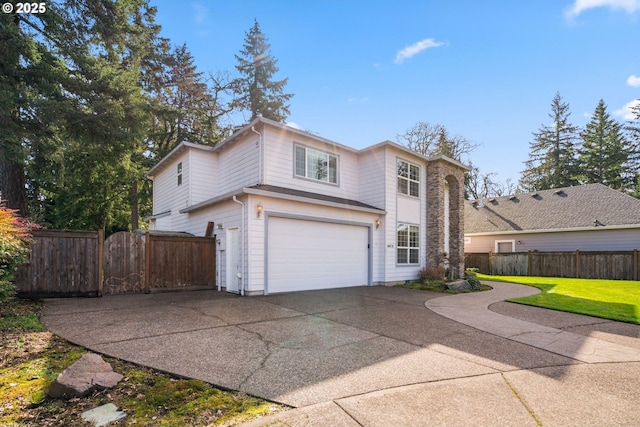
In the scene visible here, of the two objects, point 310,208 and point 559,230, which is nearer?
point 310,208

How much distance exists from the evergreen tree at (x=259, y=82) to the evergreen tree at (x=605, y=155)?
112 ft

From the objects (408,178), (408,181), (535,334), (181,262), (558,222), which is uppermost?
(408,178)

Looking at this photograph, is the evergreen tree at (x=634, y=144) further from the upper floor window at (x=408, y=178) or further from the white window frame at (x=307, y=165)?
the white window frame at (x=307, y=165)

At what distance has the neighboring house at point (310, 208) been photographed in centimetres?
1013

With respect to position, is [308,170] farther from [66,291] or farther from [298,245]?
[66,291]

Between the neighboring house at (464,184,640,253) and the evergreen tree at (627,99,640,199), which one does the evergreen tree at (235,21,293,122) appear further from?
the evergreen tree at (627,99,640,199)

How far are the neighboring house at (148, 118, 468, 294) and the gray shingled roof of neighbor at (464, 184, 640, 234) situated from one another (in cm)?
821

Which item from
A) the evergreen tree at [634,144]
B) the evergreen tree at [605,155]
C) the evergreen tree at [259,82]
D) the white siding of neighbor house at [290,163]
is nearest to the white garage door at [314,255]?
the white siding of neighbor house at [290,163]

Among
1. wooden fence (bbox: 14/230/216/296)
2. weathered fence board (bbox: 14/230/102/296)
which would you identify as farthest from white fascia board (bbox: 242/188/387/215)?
weathered fence board (bbox: 14/230/102/296)

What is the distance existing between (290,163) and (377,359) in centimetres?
859

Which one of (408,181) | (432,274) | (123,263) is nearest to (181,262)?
(123,263)

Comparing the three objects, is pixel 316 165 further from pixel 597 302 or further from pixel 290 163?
pixel 597 302

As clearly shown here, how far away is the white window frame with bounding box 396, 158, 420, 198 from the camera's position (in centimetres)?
1375

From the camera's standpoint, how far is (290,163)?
1179cm
